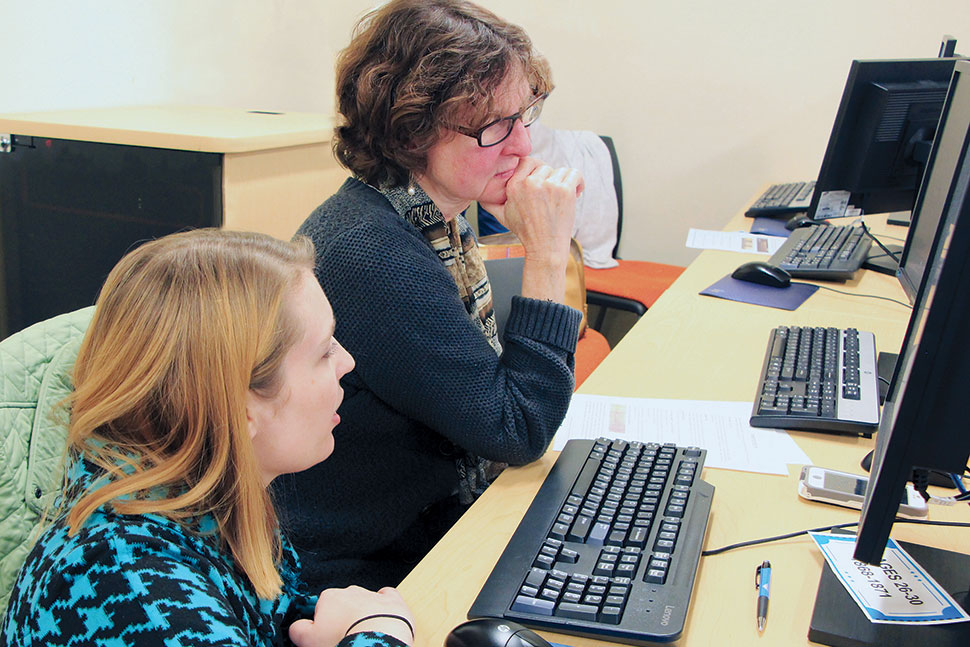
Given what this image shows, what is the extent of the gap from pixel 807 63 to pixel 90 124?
2275mm

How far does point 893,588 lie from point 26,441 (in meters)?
0.83

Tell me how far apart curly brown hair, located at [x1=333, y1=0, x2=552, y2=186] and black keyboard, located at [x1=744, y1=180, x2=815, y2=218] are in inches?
62.1

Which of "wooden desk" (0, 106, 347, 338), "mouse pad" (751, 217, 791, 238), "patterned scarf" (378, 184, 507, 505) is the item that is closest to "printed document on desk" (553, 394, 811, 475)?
"patterned scarf" (378, 184, 507, 505)

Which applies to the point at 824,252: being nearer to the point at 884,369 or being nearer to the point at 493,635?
the point at 884,369

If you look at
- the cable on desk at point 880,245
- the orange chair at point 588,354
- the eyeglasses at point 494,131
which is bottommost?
the orange chair at point 588,354

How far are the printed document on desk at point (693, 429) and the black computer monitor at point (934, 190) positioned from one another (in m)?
0.37

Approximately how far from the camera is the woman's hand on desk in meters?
0.77

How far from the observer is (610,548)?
2.85 ft

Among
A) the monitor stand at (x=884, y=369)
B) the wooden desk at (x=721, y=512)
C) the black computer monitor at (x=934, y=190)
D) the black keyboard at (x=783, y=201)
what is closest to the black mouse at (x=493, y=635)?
the wooden desk at (x=721, y=512)

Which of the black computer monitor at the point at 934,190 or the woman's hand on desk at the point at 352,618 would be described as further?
the black computer monitor at the point at 934,190

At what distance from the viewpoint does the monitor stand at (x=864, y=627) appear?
76cm

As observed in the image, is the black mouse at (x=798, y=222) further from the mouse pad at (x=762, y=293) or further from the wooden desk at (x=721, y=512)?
the wooden desk at (x=721, y=512)

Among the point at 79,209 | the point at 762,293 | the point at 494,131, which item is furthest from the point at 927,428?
the point at 79,209

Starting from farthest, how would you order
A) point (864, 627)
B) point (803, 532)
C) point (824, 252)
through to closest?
point (824, 252), point (803, 532), point (864, 627)
